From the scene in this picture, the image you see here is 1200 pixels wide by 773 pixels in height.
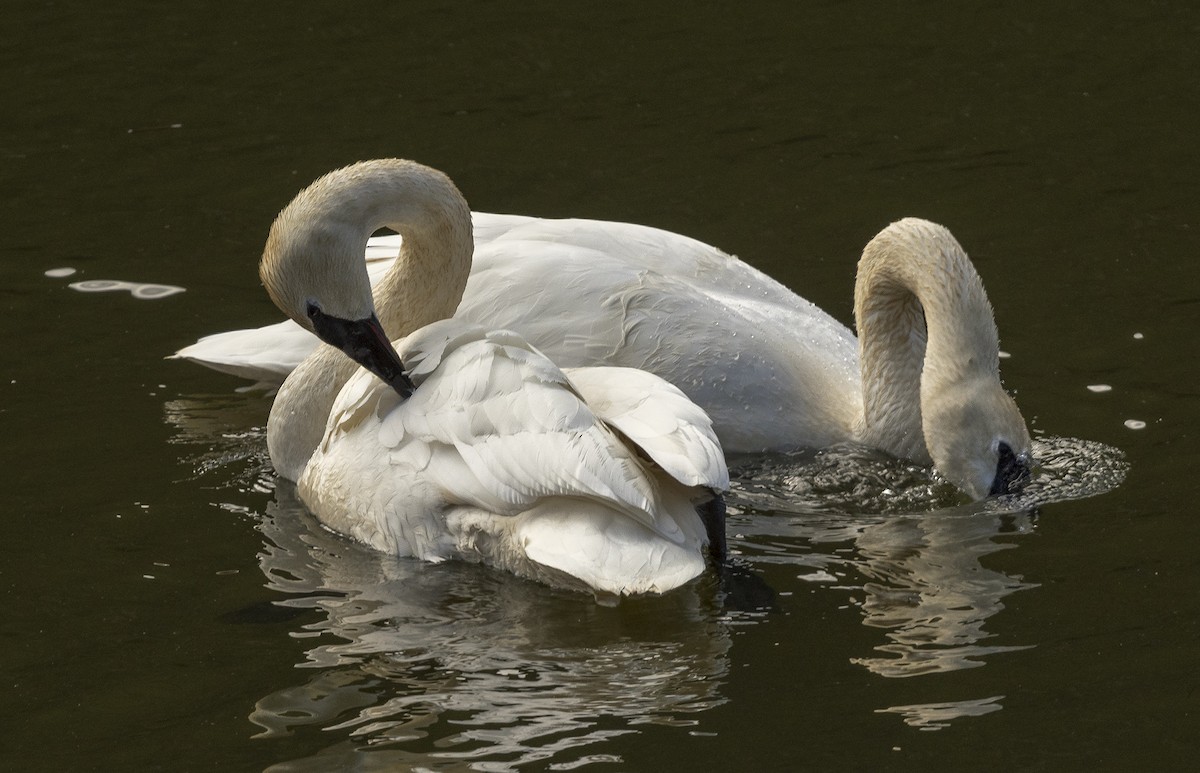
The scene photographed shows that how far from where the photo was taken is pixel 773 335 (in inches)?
284

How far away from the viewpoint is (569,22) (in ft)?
41.6

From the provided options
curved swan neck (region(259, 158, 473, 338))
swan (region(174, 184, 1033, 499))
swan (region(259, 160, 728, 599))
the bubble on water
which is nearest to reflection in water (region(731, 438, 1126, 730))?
swan (region(174, 184, 1033, 499))

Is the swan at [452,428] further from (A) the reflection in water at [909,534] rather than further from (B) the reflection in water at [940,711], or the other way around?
(B) the reflection in water at [940,711]

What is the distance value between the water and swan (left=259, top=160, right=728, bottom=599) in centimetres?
20

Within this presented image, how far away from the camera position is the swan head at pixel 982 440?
6.47m

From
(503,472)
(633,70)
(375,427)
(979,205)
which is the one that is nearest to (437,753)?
(503,472)

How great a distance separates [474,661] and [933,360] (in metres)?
2.22

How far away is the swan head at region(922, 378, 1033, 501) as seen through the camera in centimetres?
647

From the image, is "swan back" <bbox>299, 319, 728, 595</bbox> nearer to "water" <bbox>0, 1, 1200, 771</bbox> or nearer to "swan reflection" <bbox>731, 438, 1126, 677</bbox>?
"water" <bbox>0, 1, 1200, 771</bbox>

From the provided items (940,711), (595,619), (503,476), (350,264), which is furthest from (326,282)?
(940,711)

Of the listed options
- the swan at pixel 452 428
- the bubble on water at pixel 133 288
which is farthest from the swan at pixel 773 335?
the bubble on water at pixel 133 288

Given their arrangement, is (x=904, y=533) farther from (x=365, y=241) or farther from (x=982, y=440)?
(x=365, y=241)

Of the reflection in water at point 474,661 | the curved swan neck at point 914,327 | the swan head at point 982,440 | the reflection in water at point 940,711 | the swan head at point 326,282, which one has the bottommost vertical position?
the reflection in water at point 940,711

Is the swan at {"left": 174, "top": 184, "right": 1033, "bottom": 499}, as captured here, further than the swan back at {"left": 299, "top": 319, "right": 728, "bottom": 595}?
Yes
